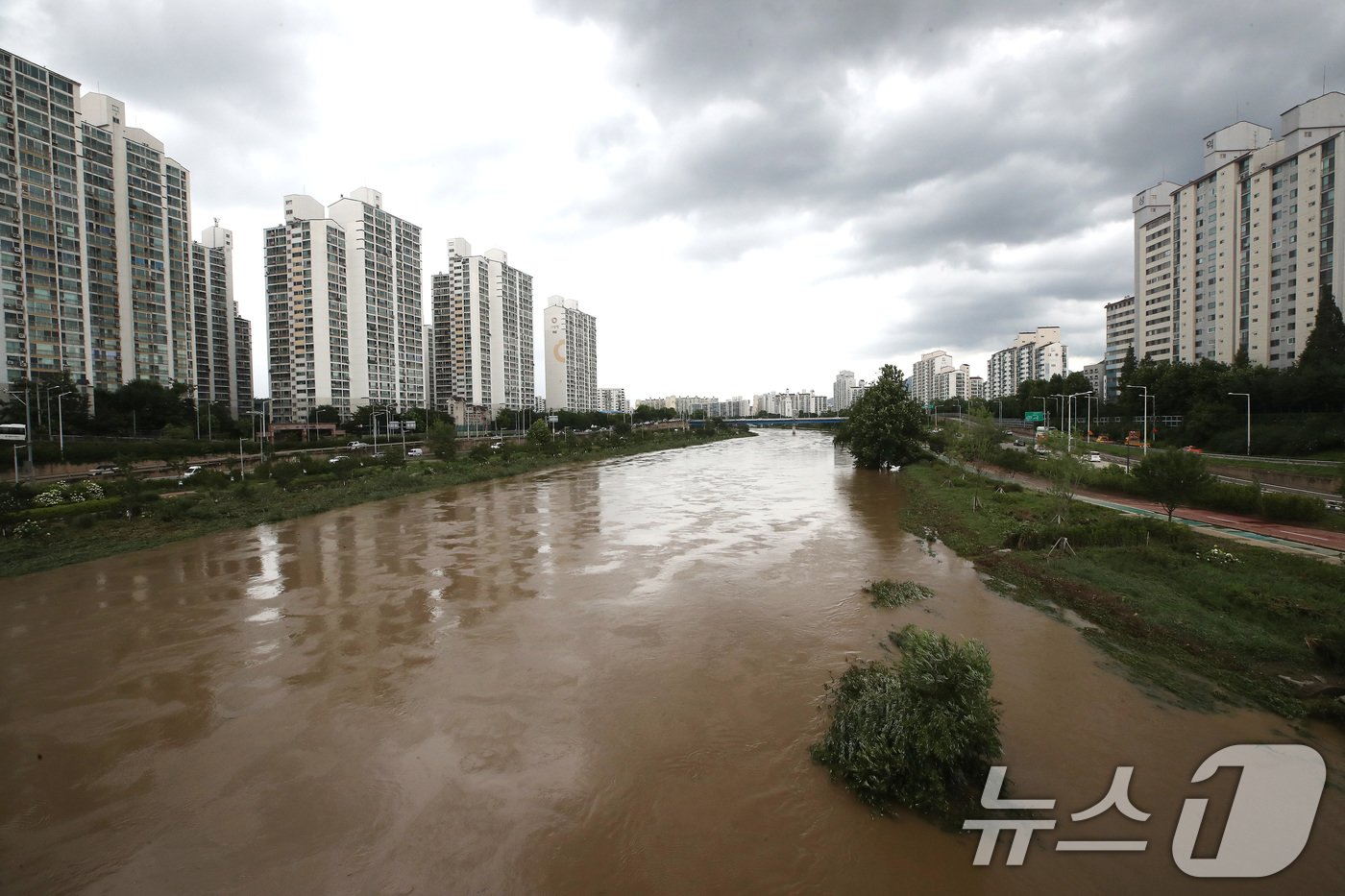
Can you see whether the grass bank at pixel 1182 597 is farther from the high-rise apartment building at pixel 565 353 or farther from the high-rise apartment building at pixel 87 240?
the high-rise apartment building at pixel 565 353

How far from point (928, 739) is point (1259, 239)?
72.4m

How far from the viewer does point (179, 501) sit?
2347 centimetres

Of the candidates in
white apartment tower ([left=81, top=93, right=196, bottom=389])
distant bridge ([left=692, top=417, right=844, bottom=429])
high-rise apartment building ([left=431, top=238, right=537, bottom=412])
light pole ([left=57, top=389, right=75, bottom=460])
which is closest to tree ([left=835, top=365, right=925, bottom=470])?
light pole ([left=57, top=389, right=75, bottom=460])

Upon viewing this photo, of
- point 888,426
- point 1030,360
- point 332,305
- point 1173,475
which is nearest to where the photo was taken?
point 1173,475

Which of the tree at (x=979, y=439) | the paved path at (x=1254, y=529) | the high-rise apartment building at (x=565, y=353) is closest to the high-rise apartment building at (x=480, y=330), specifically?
the high-rise apartment building at (x=565, y=353)

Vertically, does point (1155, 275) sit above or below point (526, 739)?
above

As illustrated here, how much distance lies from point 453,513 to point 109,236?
59.3 m

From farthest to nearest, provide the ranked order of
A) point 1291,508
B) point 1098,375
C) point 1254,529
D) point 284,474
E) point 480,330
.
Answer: point 1098,375 → point 480,330 → point 284,474 → point 1291,508 → point 1254,529

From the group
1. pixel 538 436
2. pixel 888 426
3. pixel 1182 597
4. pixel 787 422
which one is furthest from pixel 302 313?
pixel 787 422

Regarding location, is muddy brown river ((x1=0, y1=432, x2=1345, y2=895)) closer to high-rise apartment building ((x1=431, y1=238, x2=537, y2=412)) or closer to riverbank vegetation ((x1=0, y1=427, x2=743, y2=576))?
riverbank vegetation ((x1=0, y1=427, x2=743, y2=576))

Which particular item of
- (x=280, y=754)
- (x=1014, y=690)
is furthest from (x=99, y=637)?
(x=1014, y=690)

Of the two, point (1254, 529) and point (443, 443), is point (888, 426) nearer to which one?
point (1254, 529)

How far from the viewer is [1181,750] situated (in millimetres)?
6762

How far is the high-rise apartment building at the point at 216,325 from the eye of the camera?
73875 millimetres
